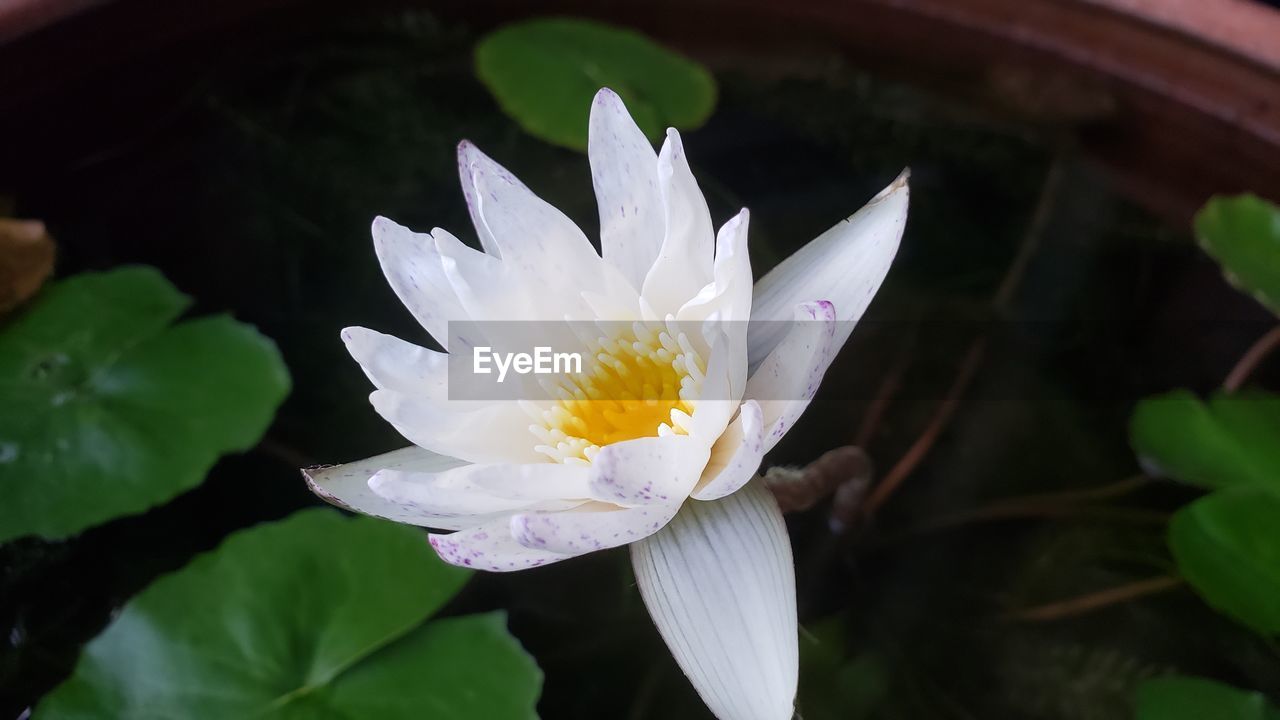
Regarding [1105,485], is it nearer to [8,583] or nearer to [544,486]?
[544,486]

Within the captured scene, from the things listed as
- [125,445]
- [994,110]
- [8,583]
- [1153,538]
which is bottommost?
[8,583]

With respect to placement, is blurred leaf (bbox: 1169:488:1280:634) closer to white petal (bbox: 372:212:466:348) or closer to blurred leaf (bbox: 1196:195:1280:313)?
blurred leaf (bbox: 1196:195:1280:313)

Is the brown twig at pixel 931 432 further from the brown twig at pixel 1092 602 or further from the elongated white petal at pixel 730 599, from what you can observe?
the elongated white petal at pixel 730 599

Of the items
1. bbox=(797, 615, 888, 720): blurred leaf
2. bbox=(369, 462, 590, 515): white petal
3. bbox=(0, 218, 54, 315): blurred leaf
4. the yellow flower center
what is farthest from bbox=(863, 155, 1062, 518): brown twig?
bbox=(0, 218, 54, 315): blurred leaf

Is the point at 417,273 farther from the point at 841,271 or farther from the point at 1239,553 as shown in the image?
the point at 1239,553

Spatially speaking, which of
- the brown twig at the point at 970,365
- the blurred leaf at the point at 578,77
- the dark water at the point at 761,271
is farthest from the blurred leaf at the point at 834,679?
the blurred leaf at the point at 578,77

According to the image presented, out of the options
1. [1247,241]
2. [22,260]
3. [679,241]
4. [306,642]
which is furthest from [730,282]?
[22,260]

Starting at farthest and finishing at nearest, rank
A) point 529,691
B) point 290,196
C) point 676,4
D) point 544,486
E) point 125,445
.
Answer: point 676,4 < point 290,196 < point 125,445 < point 529,691 < point 544,486

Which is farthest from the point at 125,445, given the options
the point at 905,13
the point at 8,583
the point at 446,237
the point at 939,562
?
the point at 905,13
